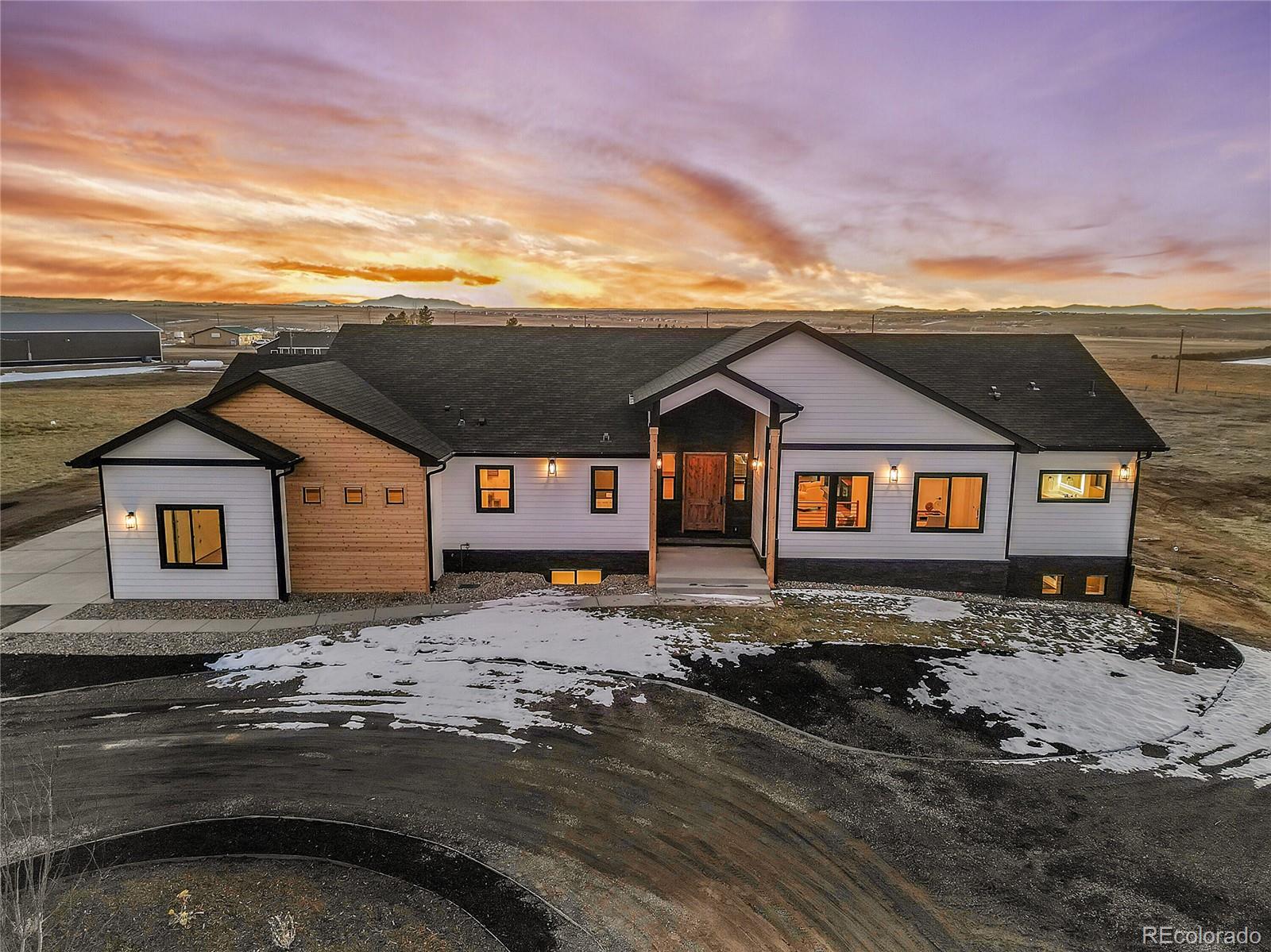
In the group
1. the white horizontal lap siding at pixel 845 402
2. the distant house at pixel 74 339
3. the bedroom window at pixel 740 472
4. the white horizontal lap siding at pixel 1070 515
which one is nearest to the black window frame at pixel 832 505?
the white horizontal lap siding at pixel 845 402

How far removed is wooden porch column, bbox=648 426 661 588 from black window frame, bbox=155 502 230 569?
1012cm

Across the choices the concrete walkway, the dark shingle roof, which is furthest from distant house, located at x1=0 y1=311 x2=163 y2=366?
the concrete walkway

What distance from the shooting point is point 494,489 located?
18.7m

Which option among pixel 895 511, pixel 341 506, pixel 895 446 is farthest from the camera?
pixel 895 511

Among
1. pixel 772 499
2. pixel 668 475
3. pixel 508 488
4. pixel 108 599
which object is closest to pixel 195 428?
pixel 108 599

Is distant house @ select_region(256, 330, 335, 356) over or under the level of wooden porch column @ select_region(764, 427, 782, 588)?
over

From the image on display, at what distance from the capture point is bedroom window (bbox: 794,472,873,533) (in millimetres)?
18391

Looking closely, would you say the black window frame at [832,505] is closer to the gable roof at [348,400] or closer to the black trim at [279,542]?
the gable roof at [348,400]

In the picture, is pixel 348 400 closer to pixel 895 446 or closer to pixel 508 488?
pixel 508 488

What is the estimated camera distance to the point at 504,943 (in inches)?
271

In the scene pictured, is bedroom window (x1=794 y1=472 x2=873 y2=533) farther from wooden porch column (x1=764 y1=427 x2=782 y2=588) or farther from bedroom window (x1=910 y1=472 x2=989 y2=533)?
bedroom window (x1=910 y1=472 x2=989 y2=533)

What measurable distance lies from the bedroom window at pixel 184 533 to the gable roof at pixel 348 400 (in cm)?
250

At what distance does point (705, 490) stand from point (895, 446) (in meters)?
5.48

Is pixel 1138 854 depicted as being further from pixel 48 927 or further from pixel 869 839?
pixel 48 927
